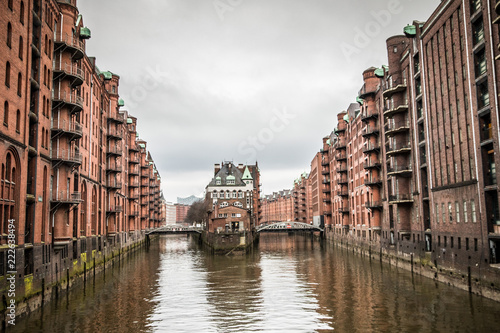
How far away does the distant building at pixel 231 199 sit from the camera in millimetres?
70500

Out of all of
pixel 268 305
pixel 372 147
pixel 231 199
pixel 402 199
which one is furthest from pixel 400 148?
pixel 231 199

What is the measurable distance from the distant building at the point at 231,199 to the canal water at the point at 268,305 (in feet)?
95.8

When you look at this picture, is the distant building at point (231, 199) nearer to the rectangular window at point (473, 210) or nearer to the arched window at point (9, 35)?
the rectangular window at point (473, 210)

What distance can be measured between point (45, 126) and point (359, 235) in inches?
1835

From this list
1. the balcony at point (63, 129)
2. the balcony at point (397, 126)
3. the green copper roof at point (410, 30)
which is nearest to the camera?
the balcony at point (63, 129)

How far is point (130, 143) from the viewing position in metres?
71.6

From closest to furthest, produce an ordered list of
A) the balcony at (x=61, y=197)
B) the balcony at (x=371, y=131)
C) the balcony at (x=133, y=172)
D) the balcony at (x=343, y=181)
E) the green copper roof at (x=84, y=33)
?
the balcony at (x=61, y=197) < the green copper roof at (x=84, y=33) < the balcony at (x=371, y=131) < the balcony at (x=133, y=172) < the balcony at (x=343, y=181)

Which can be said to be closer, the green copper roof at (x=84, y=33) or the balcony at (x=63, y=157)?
the balcony at (x=63, y=157)

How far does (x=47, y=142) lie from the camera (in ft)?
91.3

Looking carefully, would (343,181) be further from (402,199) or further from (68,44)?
(68,44)

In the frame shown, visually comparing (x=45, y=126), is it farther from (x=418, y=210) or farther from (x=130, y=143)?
(x=130, y=143)

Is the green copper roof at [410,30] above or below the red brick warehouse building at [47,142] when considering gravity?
above

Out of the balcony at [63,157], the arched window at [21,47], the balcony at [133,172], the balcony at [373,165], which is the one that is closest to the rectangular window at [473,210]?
the balcony at [373,165]

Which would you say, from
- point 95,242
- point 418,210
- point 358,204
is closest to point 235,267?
point 95,242
